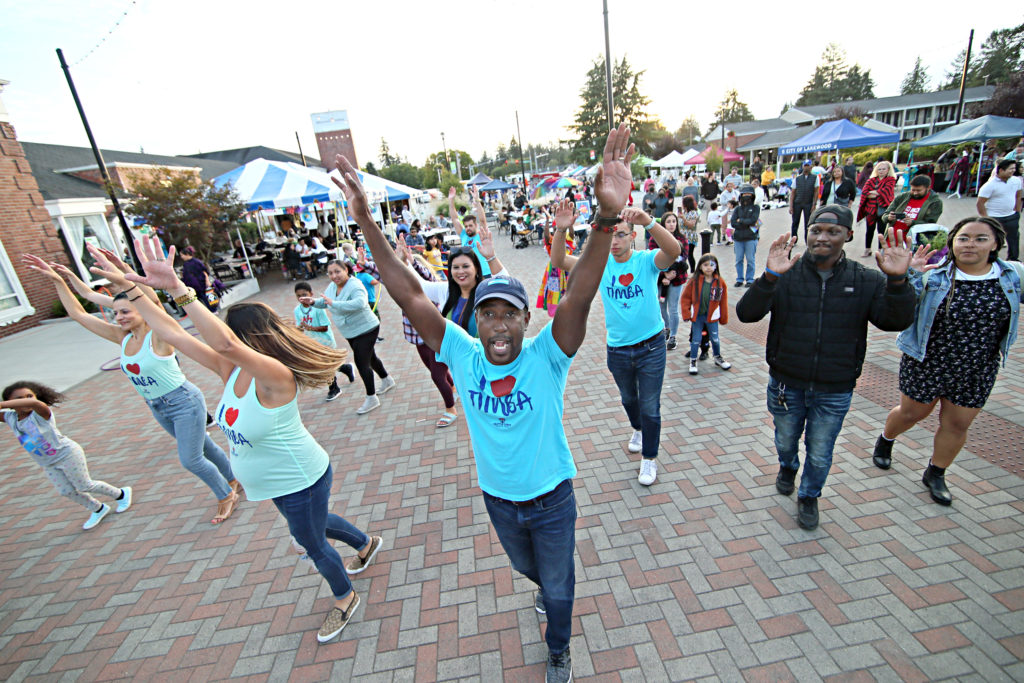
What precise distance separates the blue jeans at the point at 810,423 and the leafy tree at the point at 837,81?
313 feet

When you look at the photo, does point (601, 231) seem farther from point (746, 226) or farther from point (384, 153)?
point (384, 153)

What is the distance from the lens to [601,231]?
67.6 inches

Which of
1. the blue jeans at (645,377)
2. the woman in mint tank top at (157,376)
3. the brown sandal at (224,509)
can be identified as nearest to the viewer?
the blue jeans at (645,377)

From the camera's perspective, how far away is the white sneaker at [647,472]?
3764 mm

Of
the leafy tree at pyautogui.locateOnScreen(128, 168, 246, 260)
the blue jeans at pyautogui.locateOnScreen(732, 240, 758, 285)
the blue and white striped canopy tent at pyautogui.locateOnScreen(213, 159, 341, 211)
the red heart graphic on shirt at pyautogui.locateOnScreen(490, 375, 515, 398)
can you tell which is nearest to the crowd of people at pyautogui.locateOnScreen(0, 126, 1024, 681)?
the red heart graphic on shirt at pyautogui.locateOnScreen(490, 375, 515, 398)

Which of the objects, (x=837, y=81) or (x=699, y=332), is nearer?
(x=699, y=332)

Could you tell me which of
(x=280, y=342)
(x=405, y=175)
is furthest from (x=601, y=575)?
(x=405, y=175)

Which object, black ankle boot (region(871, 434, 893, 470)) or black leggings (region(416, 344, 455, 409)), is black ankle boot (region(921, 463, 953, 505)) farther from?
black leggings (region(416, 344, 455, 409))

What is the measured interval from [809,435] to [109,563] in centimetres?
552

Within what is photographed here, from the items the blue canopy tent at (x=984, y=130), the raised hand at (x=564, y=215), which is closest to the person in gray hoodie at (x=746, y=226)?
the raised hand at (x=564, y=215)

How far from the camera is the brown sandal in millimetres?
Result: 4012

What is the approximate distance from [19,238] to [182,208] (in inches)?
154

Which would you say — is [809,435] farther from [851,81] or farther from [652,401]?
[851,81]

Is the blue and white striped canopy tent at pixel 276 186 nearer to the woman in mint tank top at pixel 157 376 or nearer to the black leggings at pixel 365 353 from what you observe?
the black leggings at pixel 365 353
